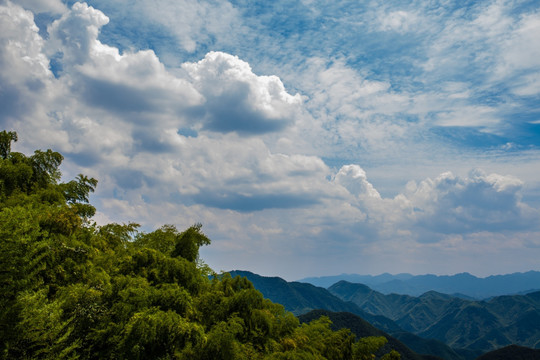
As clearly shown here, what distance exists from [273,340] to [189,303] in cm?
536

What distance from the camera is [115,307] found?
16.3 meters

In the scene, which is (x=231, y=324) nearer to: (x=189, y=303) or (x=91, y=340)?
(x=189, y=303)

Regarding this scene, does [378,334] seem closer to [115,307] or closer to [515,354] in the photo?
[515,354]

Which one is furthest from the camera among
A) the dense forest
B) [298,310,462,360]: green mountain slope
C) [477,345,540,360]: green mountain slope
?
[298,310,462,360]: green mountain slope

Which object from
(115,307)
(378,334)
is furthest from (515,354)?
(115,307)

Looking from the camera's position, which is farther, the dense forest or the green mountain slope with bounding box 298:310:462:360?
the green mountain slope with bounding box 298:310:462:360

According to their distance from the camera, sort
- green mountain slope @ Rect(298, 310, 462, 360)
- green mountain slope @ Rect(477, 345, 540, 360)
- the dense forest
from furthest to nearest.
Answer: green mountain slope @ Rect(298, 310, 462, 360), green mountain slope @ Rect(477, 345, 540, 360), the dense forest

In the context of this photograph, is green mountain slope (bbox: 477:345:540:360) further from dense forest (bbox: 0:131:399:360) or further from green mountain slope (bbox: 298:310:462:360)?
dense forest (bbox: 0:131:399:360)

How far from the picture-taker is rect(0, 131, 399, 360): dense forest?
12383 millimetres

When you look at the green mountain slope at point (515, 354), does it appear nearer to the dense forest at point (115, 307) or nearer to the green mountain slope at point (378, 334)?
the green mountain slope at point (378, 334)

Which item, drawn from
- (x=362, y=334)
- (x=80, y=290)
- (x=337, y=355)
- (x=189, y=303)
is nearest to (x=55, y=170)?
(x=80, y=290)

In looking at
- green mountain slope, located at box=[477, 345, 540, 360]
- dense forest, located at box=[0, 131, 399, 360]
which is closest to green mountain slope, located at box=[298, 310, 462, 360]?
green mountain slope, located at box=[477, 345, 540, 360]

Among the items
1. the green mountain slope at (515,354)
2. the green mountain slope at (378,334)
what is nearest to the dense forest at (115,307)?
the green mountain slope at (378,334)

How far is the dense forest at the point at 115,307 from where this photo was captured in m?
12.4
